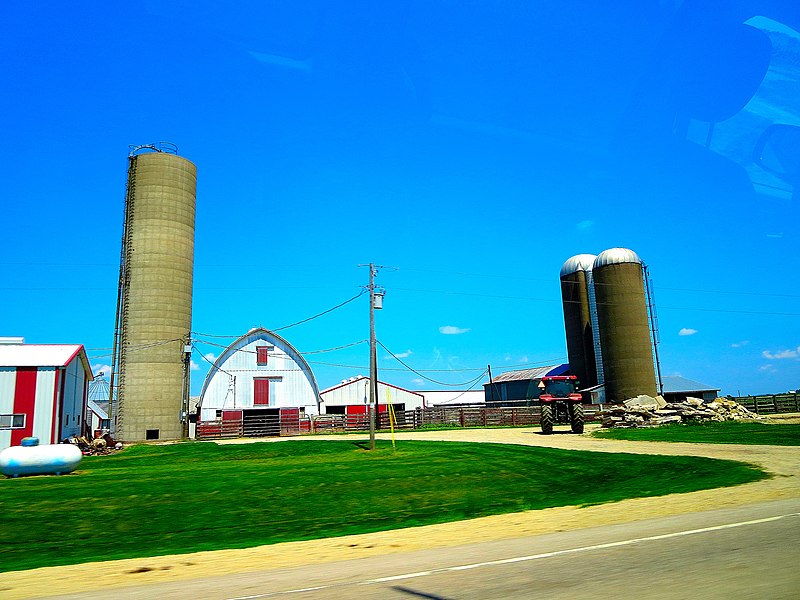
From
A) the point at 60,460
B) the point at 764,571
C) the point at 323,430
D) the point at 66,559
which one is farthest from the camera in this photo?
the point at 323,430

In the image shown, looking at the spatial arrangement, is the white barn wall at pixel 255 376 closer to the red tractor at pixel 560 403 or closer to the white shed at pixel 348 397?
the white shed at pixel 348 397

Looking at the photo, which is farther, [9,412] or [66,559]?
[9,412]

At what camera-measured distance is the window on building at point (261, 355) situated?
191 ft

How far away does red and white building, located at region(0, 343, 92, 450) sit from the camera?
112 feet

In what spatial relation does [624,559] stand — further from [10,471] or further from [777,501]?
[10,471]

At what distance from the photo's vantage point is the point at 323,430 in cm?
5566

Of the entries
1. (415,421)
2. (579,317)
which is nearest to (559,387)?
(415,421)

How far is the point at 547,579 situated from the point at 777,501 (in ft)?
27.3

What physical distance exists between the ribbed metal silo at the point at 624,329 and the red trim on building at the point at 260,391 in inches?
1386

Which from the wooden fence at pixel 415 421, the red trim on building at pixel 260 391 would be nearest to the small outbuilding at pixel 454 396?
the wooden fence at pixel 415 421

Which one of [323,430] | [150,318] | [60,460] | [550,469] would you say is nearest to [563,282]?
[323,430]

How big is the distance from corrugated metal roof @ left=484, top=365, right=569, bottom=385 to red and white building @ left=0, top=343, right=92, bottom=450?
54846mm

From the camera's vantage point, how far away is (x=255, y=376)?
190 ft

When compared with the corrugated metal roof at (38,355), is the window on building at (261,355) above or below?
above
